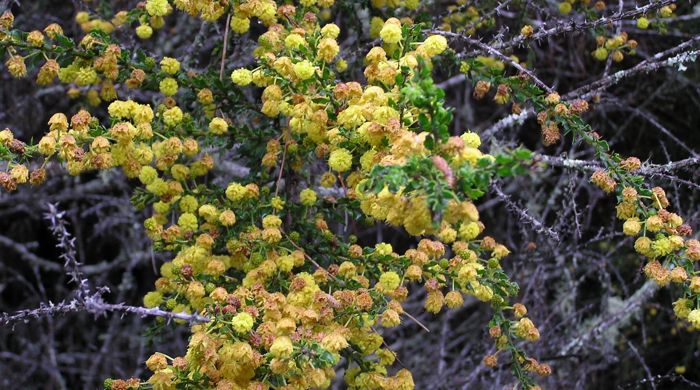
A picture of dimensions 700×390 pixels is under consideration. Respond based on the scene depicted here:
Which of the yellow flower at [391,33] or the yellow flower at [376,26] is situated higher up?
the yellow flower at [391,33]

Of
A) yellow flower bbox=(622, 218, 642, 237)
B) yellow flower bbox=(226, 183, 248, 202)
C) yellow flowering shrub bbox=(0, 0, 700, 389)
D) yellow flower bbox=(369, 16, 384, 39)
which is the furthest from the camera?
yellow flower bbox=(369, 16, 384, 39)

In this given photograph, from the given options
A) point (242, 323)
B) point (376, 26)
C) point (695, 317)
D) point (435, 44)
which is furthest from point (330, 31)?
point (695, 317)

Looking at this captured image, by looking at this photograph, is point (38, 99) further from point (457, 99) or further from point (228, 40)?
point (457, 99)

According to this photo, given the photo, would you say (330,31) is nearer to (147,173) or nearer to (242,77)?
(242,77)

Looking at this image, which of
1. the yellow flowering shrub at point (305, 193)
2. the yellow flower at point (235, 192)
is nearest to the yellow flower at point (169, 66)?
the yellow flowering shrub at point (305, 193)

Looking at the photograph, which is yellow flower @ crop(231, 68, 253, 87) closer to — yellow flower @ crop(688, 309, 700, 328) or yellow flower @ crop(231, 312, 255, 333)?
yellow flower @ crop(231, 312, 255, 333)

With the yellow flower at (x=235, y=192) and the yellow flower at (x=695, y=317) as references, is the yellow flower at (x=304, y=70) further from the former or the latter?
the yellow flower at (x=695, y=317)

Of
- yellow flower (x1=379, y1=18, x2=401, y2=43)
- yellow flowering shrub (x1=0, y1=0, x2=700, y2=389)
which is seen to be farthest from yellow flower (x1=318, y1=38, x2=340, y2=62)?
yellow flower (x1=379, y1=18, x2=401, y2=43)

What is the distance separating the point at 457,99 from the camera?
3682 millimetres

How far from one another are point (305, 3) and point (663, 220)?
3.63 feet

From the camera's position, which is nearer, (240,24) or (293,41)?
(293,41)

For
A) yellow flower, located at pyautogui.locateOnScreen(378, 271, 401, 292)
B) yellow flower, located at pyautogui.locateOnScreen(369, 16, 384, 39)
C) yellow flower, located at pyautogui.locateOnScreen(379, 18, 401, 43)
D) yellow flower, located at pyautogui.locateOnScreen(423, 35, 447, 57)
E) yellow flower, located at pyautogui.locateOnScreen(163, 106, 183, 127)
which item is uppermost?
yellow flower, located at pyautogui.locateOnScreen(379, 18, 401, 43)

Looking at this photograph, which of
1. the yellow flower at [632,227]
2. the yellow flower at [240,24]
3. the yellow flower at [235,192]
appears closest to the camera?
the yellow flower at [632,227]

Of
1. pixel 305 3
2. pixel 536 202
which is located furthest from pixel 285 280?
pixel 536 202
